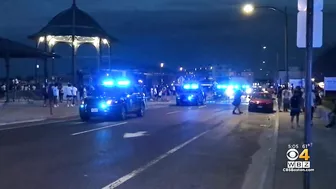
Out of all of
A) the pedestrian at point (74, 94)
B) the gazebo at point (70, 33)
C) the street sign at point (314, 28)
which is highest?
the gazebo at point (70, 33)

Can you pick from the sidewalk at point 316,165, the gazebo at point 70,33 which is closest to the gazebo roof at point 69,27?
the gazebo at point 70,33

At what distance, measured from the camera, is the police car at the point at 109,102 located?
94.7 ft

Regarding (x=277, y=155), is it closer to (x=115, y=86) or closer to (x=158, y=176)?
(x=158, y=176)

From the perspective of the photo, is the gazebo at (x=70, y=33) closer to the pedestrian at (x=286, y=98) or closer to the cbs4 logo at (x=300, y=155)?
the pedestrian at (x=286, y=98)

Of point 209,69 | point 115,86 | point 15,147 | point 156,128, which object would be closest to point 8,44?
point 115,86

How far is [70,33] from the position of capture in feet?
193

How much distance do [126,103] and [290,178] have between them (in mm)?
20129

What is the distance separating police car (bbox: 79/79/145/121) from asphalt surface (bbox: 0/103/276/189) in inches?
216

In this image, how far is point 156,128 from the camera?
79.3ft

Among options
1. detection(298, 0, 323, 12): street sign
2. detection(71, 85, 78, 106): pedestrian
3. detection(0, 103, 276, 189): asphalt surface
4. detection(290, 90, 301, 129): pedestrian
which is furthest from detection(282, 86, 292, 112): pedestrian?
detection(298, 0, 323, 12): street sign

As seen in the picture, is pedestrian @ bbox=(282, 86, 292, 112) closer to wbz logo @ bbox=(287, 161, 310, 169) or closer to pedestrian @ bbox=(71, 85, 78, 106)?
pedestrian @ bbox=(71, 85, 78, 106)

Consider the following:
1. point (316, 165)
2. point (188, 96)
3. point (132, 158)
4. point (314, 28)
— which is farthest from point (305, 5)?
point (188, 96)

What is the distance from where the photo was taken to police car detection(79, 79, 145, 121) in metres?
28.9

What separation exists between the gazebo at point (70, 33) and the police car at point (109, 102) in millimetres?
29124
